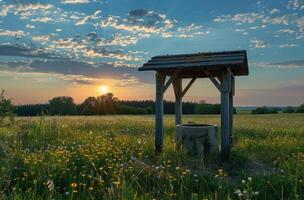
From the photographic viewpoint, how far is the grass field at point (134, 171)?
653 cm

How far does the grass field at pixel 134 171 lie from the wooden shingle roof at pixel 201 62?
101 inches

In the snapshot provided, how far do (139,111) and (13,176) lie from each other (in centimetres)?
6262

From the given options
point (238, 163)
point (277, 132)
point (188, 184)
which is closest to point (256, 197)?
point (188, 184)

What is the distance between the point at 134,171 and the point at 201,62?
4947 millimetres

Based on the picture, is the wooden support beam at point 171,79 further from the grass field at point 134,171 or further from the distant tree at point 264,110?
the distant tree at point 264,110

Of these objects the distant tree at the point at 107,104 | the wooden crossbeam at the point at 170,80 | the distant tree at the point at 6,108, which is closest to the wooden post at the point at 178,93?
the wooden crossbeam at the point at 170,80

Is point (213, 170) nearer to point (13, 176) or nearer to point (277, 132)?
point (13, 176)

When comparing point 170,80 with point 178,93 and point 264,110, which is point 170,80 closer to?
point 178,93

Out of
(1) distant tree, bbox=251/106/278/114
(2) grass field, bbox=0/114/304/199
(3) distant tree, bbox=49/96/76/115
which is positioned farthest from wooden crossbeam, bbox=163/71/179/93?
(1) distant tree, bbox=251/106/278/114

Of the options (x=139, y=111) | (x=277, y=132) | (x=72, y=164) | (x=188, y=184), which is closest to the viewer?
(x=188, y=184)

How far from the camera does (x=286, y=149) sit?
1308 cm

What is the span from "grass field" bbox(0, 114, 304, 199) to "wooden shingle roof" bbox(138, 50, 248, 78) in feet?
8.42

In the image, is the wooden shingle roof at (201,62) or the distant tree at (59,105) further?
the distant tree at (59,105)

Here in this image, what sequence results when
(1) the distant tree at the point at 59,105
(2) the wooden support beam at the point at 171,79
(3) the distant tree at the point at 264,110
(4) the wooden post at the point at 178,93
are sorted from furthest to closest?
(3) the distant tree at the point at 264,110 → (1) the distant tree at the point at 59,105 → (4) the wooden post at the point at 178,93 → (2) the wooden support beam at the point at 171,79
